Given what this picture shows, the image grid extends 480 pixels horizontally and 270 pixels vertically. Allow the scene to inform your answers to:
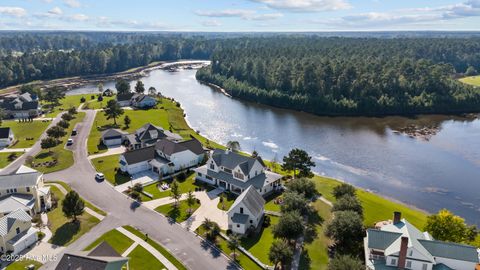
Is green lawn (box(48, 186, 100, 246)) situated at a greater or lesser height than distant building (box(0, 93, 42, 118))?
lesser

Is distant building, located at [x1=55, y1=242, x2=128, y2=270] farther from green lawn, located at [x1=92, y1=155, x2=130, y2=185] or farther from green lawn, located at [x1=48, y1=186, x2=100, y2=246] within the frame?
green lawn, located at [x1=92, y1=155, x2=130, y2=185]

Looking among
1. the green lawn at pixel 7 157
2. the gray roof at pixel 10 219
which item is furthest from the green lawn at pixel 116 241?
the green lawn at pixel 7 157

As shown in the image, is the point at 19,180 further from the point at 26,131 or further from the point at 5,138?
the point at 26,131

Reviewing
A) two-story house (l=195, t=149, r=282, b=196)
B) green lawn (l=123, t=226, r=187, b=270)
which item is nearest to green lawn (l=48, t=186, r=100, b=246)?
green lawn (l=123, t=226, r=187, b=270)

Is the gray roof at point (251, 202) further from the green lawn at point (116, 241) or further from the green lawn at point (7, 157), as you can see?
the green lawn at point (7, 157)

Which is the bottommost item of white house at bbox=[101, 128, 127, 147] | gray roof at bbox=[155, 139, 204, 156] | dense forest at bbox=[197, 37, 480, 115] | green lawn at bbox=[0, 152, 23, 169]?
green lawn at bbox=[0, 152, 23, 169]

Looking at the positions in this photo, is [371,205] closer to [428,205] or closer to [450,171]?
[428,205]

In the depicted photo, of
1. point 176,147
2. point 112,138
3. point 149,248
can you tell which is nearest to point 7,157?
point 112,138

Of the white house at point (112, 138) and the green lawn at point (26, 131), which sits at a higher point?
the white house at point (112, 138)
